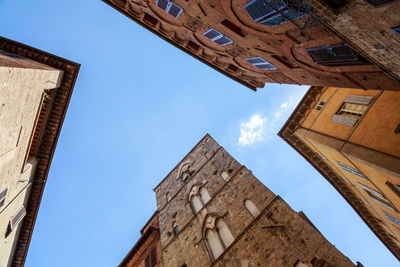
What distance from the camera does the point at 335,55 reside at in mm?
6379

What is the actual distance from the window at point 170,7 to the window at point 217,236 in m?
10.8

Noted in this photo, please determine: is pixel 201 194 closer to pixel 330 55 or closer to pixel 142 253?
pixel 142 253

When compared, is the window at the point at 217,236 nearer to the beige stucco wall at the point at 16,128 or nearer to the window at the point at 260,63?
the window at the point at 260,63

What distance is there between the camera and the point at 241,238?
10.2m

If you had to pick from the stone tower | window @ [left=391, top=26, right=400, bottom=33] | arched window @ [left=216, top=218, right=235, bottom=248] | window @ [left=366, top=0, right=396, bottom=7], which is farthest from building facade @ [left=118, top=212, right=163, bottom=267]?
window @ [left=366, top=0, right=396, bottom=7]

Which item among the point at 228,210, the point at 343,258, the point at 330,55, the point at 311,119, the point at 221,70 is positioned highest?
the point at 221,70

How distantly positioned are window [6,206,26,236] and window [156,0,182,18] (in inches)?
499

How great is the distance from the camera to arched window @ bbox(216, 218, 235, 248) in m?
11.1

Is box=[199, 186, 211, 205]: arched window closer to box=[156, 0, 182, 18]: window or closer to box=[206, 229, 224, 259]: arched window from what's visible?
box=[206, 229, 224, 259]: arched window

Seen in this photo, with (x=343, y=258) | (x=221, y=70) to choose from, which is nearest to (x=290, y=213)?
(x=343, y=258)

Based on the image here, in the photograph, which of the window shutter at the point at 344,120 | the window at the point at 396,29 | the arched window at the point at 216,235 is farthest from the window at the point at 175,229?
the window at the point at 396,29

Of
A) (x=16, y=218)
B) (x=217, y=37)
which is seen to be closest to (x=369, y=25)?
(x=217, y=37)

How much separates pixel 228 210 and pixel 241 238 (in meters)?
2.41

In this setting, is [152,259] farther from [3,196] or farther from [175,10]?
[175,10]
